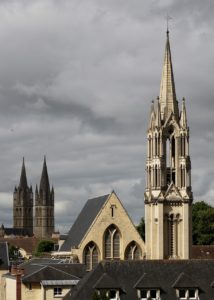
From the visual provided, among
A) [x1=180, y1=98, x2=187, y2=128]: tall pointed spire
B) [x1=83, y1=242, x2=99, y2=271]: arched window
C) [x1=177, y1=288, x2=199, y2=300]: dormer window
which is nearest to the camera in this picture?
[x1=177, y1=288, x2=199, y2=300]: dormer window

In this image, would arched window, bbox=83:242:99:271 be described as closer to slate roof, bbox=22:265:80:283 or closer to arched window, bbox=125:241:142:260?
arched window, bbox=125:241:142:260

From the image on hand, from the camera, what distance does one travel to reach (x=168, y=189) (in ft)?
343

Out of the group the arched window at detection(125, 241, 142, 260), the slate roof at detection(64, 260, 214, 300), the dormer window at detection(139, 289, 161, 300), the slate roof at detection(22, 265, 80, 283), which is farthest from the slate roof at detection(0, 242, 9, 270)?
the dormer window at detection(139, 289, 161, 300)

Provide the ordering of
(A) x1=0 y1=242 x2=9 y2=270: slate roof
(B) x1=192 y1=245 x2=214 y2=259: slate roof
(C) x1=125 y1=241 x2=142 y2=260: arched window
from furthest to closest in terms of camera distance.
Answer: (B) x1=192 y1=245 x2=214 y2=259: slate roof
(C) x1=125 y1=241 x2=142 y2=260: arched window
(A) x1=0 y1=242 x2=9 y2=270: slate roof

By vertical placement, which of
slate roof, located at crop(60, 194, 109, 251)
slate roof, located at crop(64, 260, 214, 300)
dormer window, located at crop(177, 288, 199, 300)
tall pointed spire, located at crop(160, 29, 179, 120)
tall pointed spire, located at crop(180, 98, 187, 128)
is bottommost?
dormer window, located at crop(177, 288, 199, 300)

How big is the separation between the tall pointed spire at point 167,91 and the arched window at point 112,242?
1505 cm

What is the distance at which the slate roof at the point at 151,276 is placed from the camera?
67.4m

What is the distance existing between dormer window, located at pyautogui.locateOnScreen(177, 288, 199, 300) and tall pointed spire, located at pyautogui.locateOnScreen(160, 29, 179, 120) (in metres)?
42.0

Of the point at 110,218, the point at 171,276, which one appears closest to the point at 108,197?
the point at 110,218

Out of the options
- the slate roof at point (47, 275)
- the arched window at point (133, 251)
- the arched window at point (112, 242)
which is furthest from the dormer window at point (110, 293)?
the arched window at point (133, 251)

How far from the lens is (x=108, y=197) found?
337 ft

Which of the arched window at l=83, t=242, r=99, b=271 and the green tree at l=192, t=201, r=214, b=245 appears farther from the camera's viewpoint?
the green tree at l=192, t=201, r=214, b=245

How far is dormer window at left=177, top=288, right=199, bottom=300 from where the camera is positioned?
67.6 m

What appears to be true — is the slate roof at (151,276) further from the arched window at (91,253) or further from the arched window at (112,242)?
the arched window at (112,242)
